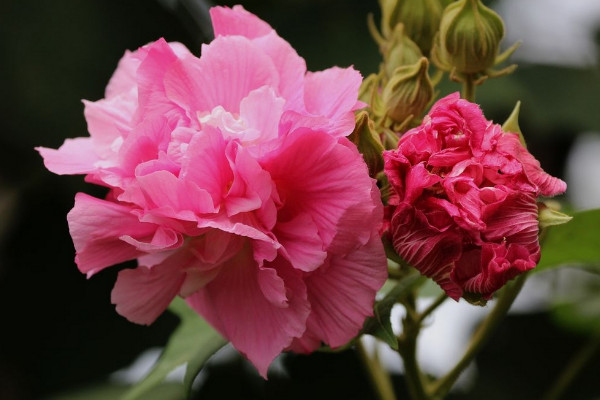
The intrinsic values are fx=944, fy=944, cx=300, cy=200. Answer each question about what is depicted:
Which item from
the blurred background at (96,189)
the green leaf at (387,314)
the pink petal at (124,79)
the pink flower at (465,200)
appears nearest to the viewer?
the pink flower at (465,200)

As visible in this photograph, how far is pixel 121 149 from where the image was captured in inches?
29.8

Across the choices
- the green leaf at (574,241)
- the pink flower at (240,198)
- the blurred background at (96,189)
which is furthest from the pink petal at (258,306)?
the blurred background at (96,189)

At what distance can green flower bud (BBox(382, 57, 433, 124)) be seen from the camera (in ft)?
2.81

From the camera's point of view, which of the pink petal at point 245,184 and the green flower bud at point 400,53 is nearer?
the pink petal at point 245,184

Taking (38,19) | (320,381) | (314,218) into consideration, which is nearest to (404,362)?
(314,218)

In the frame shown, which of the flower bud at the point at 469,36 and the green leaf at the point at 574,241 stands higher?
the flower bud at the point at 469,36

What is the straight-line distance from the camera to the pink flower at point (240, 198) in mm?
734

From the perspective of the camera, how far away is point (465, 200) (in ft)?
2.32

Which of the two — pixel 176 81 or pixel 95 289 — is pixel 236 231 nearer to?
pixel 176 81

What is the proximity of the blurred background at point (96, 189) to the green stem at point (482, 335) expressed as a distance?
51cm

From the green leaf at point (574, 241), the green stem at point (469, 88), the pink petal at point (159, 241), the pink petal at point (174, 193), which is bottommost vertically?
the green leaf at point (574, 241)

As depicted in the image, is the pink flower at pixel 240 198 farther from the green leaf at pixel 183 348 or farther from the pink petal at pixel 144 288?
the green leaf at pixel 183 348

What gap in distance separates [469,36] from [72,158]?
1.26 ft

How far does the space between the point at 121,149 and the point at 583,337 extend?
1.03 meters
